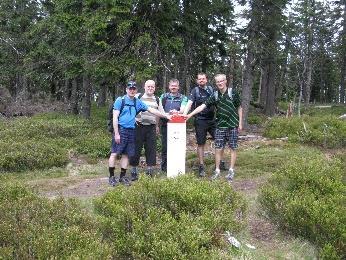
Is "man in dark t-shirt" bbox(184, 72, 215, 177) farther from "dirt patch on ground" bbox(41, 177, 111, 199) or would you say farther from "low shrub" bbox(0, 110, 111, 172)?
"low shrub" bbox(0, 110, 111, 172)

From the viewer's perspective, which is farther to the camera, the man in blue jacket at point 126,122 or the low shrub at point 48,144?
the low shrub at point 48,144

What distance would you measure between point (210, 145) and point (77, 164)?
15.0 feet

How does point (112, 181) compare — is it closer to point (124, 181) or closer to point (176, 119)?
point (124, 181)

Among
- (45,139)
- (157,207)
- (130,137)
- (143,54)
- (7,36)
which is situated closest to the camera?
(157,207)

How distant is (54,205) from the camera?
5250mm

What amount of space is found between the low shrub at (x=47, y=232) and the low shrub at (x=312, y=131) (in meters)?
10.00

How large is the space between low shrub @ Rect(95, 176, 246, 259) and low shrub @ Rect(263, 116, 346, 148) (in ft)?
28.3

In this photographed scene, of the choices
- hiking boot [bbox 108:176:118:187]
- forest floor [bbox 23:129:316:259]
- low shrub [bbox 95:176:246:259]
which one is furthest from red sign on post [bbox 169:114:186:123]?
low shrub [bbox 95:176:246:259]

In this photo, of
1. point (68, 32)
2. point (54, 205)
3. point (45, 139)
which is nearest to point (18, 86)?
point (68, 32)

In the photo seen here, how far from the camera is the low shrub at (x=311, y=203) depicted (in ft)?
17.4

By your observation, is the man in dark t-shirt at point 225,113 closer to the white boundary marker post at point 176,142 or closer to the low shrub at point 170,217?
the white boundary marker post at point 176,142

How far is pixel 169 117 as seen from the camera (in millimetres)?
8227

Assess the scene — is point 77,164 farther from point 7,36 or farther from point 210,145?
point 7,36

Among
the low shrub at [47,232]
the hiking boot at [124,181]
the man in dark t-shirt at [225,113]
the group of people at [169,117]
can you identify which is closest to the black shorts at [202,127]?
the group of people at [169,117]
